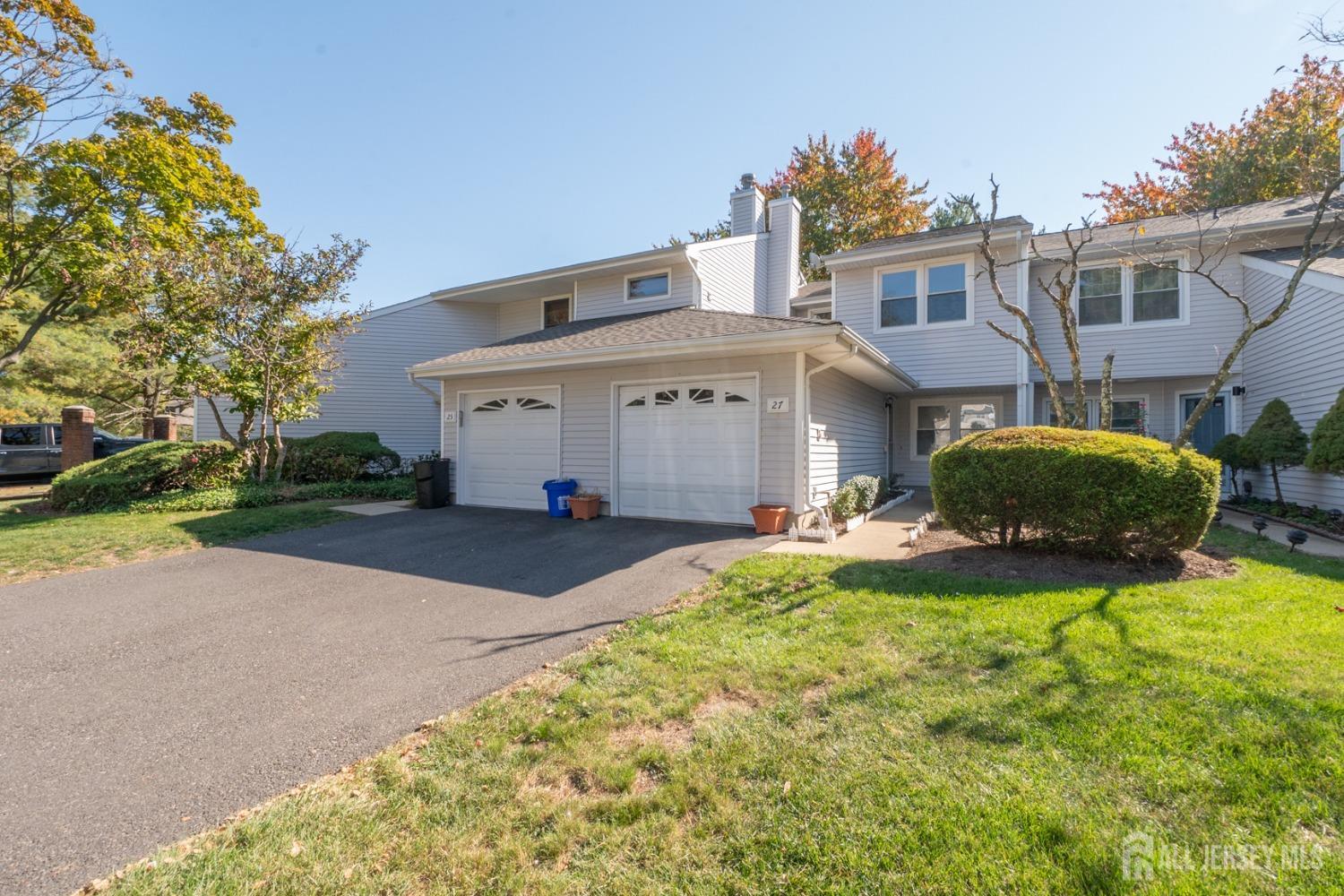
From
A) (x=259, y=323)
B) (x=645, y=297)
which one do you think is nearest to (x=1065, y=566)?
(x=645, y=297)

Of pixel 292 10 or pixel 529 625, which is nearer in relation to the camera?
pixel 529 625

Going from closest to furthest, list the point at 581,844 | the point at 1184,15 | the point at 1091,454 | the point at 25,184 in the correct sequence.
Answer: the point at 581,844, the point at 1091,454, the point at 1184,15, the point at 25,184

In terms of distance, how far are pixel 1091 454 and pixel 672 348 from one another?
16.5ft

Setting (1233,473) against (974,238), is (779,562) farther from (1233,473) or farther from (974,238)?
(1233,473)

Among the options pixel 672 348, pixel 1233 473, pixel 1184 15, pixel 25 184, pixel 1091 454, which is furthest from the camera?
pixel 25 184

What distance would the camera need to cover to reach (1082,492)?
17.3 ft

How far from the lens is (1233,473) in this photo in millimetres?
10383

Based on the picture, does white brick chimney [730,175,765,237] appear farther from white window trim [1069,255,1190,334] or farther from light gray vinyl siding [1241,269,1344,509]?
light gray vinyl siding [1241,269,1344,509]

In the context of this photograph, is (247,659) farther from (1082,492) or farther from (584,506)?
(1082,492)

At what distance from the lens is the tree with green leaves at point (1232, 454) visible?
9631mm

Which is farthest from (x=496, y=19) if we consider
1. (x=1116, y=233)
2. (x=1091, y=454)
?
(x=1116, y=233)

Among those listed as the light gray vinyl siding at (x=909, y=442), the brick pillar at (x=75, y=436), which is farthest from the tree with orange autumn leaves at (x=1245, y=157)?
the brick pillar at (x=75, y=436)

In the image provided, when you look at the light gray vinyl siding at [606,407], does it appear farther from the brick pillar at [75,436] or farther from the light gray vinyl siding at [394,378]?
the brick pillar at [75,436]

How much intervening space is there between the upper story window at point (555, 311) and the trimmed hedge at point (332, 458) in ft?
17.0
